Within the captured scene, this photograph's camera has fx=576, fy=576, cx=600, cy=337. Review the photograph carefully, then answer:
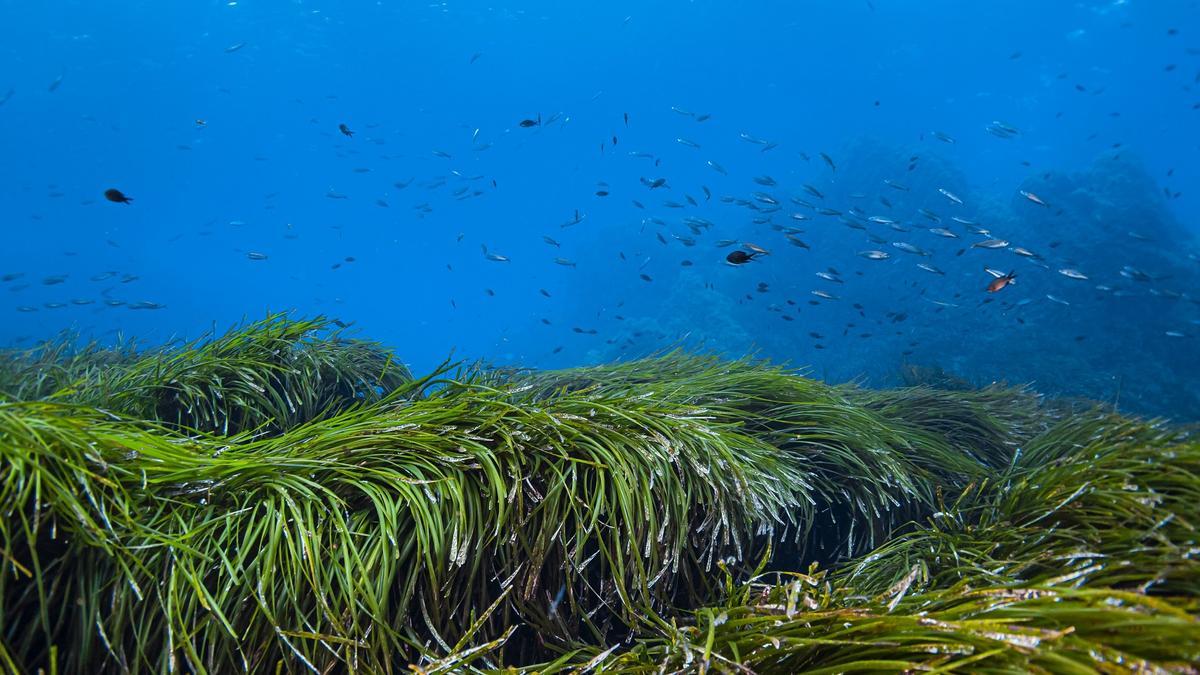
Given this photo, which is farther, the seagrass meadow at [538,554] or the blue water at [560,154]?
the blue water at [560,154]

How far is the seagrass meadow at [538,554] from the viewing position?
1373 millimetres

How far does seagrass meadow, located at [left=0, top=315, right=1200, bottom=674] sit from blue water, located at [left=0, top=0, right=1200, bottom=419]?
66.4ft

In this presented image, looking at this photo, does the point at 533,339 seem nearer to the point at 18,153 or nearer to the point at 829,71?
the point at 829,71

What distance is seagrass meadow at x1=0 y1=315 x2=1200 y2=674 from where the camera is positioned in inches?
54.1

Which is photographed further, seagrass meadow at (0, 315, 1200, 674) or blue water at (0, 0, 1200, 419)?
blue water at (0, 0, 1200, 419)

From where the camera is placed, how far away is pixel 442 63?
94125mm

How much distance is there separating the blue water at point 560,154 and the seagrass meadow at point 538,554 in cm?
2024

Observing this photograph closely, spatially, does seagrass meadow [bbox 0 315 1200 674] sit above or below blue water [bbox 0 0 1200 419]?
below

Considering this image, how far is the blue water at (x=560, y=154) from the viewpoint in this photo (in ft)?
90.8

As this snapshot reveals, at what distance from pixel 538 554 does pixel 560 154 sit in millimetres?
108136

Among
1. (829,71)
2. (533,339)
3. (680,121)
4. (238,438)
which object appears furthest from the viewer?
(680,121)

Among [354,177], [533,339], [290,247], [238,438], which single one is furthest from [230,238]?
[238,438]

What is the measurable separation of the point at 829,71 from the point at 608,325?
235ft

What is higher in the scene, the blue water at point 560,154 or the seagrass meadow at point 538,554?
the blue water at point 560,154
